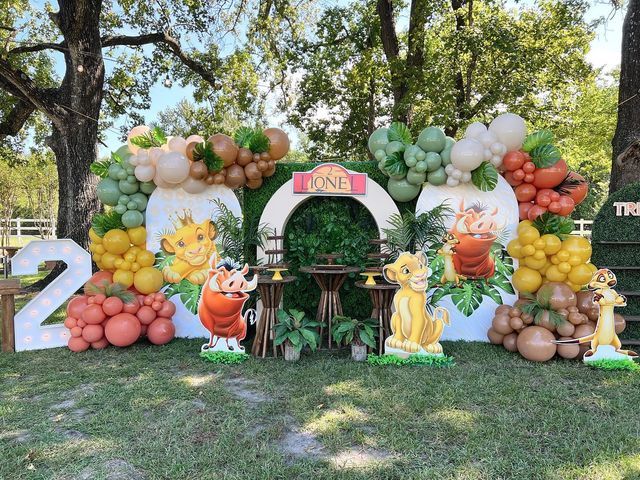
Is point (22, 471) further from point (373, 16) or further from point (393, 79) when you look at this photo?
point (373, 16)

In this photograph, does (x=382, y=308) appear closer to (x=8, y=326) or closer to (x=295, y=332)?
(x=295, y=332)

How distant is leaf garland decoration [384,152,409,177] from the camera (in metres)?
4.75

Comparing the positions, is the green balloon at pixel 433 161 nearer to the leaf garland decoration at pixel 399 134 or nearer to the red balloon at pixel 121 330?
the leaf garland decoration at pixel 399 134

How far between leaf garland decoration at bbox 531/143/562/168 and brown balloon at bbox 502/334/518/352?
6.09 feet

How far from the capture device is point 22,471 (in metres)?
2.36

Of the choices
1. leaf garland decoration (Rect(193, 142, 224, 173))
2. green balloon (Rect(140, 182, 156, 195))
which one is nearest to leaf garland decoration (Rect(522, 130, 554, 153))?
leaf garland decoration (Rect(193, 142, 224, 173))

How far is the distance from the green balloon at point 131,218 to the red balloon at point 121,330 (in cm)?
107

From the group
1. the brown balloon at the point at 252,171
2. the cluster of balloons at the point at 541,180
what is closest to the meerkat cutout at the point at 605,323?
the cluster of balloons at the point at 541,180

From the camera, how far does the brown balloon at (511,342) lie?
4453 mm

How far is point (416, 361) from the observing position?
409cm

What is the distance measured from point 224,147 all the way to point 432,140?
7.56 feet

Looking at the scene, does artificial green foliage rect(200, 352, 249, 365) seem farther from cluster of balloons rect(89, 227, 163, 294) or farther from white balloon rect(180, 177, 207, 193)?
white balloon rect(180, 177, 207, 193)

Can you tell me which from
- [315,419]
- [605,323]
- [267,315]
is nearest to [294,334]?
[267,315]

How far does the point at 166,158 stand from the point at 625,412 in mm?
4763
